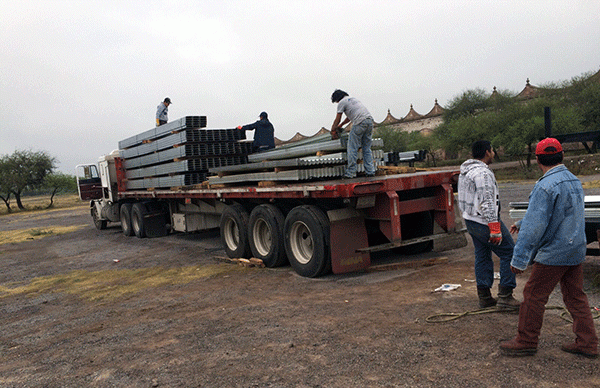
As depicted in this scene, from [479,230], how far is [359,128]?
3.21m

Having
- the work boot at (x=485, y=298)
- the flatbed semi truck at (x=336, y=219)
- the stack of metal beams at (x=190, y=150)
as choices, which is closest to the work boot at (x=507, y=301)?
the work boot at (x=485, y=298)

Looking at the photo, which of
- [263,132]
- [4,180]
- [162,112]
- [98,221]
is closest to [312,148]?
[263,132]

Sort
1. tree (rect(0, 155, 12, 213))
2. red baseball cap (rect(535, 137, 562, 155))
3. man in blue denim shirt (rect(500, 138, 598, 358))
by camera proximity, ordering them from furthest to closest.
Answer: tree (rect(0, 155, 12, 213)), red baseball cap (rect(535, 137, 562, 155)), man in blue denim shirt (rect(500, 138, 598, 358))

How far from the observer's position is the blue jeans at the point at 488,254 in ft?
16.0

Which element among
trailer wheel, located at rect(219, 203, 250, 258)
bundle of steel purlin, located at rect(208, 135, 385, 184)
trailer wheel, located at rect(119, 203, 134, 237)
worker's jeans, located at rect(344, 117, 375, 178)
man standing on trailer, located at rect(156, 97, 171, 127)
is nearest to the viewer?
worker's jeans, located at rect(344, 117, 375, 178)

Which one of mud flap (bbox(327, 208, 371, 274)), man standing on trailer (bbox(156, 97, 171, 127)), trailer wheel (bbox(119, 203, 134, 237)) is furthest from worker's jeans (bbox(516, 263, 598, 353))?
trailer wheel (bbox(119, 203, 134, 237))

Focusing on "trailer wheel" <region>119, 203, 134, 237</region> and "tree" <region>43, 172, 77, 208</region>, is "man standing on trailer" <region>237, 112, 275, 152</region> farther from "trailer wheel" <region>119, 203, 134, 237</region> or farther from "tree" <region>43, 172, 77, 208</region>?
"tree" <region>43, 172, 77, 208</region>

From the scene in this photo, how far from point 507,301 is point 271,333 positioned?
8.07 feet

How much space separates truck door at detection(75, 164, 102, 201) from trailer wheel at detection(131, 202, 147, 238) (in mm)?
3150

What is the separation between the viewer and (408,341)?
14.3 ft

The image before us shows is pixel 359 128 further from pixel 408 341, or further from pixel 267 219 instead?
pixel 408 341

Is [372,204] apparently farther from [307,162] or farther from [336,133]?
[336,133]

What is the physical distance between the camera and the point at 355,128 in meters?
7.63

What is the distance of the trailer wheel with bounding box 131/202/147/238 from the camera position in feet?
48.5
